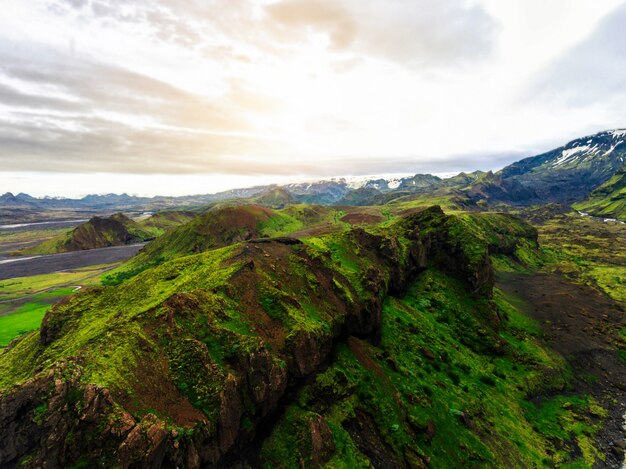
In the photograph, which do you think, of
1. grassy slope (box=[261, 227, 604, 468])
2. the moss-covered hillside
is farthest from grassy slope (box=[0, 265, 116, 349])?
grassy slope (box=[261, 227, 604, 468])

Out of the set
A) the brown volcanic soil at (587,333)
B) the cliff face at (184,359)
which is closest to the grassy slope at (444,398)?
the cliff face at (184,359)

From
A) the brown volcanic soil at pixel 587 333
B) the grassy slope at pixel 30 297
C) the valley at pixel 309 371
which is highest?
the valley at pixel 309 371

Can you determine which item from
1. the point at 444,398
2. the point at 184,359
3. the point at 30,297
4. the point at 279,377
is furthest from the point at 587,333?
the point at 30,297

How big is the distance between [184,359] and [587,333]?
130072 millimetres

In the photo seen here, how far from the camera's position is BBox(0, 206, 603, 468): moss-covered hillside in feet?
86.6

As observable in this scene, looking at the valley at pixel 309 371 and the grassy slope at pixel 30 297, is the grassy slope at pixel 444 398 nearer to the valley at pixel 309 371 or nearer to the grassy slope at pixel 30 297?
the valley at pixel 309 371

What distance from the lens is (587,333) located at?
331 ft

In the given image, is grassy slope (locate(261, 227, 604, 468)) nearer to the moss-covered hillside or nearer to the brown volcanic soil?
the moss-covered hillside

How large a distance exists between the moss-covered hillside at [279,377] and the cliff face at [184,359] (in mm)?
168

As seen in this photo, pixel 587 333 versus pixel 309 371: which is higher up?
pixel 309 371

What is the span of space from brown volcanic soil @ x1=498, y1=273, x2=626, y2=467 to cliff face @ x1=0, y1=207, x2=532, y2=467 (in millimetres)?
60927

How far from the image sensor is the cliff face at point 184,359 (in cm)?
2522

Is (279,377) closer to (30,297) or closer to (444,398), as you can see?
(444,398)

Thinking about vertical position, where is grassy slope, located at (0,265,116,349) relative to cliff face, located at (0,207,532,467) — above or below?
below
